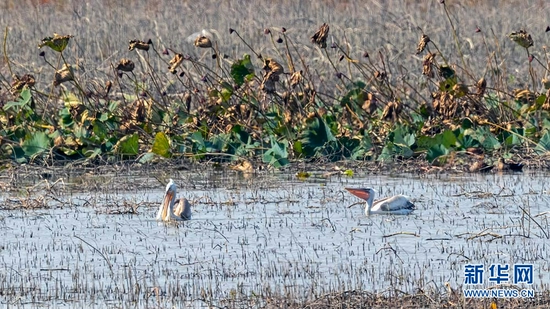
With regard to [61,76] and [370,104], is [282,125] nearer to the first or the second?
[370,104]

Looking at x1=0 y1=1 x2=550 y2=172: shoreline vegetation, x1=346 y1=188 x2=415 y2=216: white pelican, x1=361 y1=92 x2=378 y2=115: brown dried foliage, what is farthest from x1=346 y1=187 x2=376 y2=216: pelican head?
x1=361 y1=92 x2=378 y2=115: brown dried foliage

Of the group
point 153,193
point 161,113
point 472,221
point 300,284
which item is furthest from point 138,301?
point 161,113

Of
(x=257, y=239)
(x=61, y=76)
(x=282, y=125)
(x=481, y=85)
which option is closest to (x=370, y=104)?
(x=282, y=125)

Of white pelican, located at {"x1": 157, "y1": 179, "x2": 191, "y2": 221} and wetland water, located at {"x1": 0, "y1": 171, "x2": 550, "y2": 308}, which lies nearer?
wetland water, located at {"x1": 0, "y1": 171, "x2": 550, "y2": 308}

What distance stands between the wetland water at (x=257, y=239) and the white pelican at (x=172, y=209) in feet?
0.34

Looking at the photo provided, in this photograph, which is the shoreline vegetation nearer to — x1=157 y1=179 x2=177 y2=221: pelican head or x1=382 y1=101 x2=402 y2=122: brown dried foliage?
x1=382 y1=101 x2=402 y2=122: brown dried foliage

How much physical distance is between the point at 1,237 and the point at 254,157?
3270 millimetres

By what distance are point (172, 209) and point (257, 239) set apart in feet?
2.65

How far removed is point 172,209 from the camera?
7949mm

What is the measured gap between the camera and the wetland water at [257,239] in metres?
6.06

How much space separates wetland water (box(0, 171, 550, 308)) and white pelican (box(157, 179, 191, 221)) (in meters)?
0.10

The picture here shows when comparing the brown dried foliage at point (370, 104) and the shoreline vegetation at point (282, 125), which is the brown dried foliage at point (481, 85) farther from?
the brown dried foliage at point (370, 104)

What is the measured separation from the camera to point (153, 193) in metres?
9.09

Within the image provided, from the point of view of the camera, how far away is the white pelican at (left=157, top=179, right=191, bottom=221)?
7902 mm
